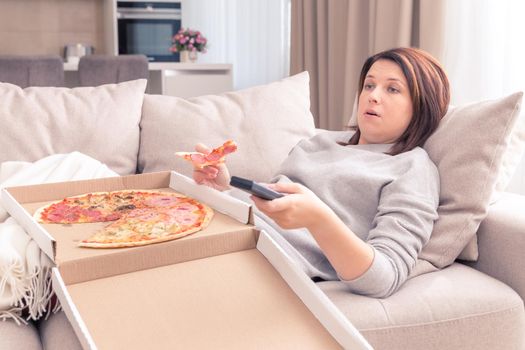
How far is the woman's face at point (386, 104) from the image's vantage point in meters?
1.42

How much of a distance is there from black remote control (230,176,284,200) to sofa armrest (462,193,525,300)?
25.6 inches

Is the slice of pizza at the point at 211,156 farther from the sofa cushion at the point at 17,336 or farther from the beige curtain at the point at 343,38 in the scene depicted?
the beige curtain at the point at 343,38

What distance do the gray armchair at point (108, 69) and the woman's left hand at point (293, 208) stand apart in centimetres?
271

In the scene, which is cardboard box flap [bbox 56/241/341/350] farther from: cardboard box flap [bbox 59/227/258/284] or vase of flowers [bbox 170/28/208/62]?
vase of flowers [bbox 170/28/208/62]

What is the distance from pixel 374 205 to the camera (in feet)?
4.39

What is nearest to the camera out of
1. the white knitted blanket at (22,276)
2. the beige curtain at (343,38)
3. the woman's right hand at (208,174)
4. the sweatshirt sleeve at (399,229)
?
the white knitted blanket at (22,276)

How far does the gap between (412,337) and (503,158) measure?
1.72 feet

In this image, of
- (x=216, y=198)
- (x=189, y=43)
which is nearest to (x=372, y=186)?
(x=216, y=198)

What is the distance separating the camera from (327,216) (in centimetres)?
99

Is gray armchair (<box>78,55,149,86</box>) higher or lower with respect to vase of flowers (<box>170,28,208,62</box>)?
lower

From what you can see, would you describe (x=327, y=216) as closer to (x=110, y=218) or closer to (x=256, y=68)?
(x=110, y=218)

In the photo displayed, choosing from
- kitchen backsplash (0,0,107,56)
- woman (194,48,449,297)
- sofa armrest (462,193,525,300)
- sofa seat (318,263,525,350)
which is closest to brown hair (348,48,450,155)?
woman (194,48,449,297)

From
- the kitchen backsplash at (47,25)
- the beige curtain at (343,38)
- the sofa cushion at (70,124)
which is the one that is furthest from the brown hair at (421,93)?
the kitchen backsplash at (47,25)

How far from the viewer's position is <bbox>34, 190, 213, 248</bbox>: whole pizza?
0.93 meters
